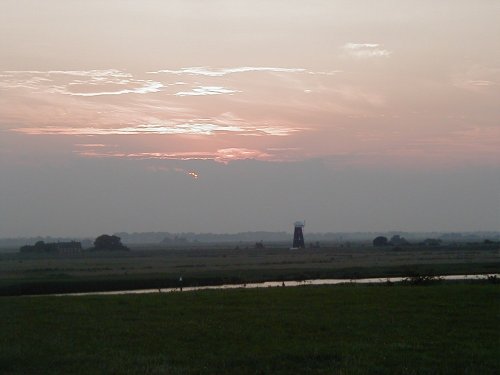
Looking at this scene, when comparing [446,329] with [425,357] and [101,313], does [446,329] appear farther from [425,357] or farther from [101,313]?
[101,313]

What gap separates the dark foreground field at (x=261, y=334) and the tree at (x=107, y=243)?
134 meters

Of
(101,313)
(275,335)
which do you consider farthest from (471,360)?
(101,313)

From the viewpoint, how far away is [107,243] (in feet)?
552

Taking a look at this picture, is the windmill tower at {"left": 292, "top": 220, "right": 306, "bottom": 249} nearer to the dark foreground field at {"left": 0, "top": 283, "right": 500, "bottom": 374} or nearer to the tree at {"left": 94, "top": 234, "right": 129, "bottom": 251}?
the tree at {"left": 94, "top": 234, "right": 129, "bottom": 251}

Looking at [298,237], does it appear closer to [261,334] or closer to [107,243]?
[107,243]

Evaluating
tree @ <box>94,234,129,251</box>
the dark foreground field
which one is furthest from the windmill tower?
the dark foreground field

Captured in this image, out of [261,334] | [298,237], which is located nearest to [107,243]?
[298,237]

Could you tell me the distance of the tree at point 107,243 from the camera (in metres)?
166

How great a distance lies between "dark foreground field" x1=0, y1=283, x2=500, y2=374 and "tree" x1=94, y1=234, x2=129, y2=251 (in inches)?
5291

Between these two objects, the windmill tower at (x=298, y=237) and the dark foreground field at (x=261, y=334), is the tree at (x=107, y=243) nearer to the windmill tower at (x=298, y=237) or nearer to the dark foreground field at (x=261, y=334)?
the windmill tower at (x=298, y=237)

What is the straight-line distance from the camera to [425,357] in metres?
18.1

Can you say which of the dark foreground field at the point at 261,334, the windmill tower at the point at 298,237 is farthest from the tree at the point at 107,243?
the dark foreground field at the point at 261,334

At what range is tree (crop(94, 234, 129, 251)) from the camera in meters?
166

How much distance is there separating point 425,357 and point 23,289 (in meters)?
43.4
